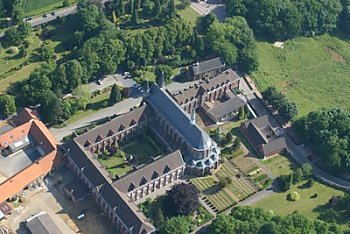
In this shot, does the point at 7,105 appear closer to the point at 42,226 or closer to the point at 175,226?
the point at 42,226

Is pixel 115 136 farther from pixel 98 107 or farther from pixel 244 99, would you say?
pixel 244 99

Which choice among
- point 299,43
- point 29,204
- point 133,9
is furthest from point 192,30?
point 29,204

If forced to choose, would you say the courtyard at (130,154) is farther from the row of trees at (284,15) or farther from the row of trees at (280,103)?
the row of trees at (284,15)

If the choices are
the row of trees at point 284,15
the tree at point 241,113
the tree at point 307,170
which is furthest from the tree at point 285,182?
the row of trees at point 284,15

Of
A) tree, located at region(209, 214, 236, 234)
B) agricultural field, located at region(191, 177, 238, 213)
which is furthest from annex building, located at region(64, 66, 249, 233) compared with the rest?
tree, located at region(209, 214, 236, 234)

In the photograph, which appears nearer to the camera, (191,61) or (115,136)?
(115,136)

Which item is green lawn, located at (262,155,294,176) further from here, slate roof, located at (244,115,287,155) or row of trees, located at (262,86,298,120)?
row of trees, located at (262,86,298,120)
